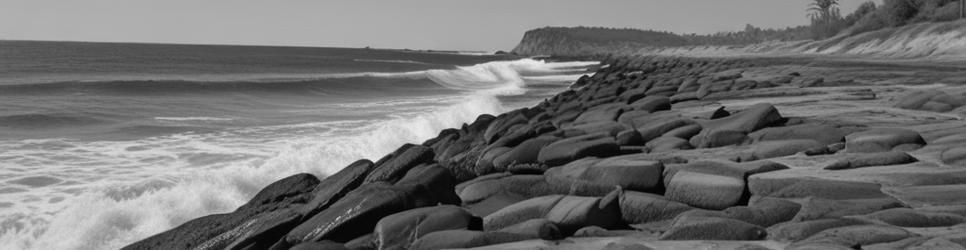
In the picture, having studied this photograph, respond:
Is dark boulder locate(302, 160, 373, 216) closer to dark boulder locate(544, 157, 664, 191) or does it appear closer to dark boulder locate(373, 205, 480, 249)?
dark boulder locate(373, 205, 480, 249)

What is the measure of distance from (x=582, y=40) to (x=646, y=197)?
161 meters

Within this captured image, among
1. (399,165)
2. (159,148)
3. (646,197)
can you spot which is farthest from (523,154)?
(159,148)

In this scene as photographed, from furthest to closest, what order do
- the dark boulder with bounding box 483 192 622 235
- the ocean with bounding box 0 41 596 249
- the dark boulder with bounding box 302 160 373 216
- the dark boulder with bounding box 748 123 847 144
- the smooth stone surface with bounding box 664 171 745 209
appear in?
the ocean with bounding box 0 41 596 249, the dark boulder with bounding box 748 123 847 144, the dark boulder with bounding box 302 160 373 216, the smooth stone surface with bounding box 664 171 745 209, the dark boulder with bounding box 483 192 622 235

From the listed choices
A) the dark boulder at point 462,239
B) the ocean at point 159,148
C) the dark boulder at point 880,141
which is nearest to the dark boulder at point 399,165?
the ocean at point 159,148

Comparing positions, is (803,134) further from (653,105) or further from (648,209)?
(653,105)

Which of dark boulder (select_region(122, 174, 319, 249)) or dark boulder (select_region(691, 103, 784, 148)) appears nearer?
dark boulder (select_region(122, 174, 319, 249))

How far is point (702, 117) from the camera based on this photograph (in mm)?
9820

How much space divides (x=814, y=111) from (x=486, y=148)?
15.0 ft

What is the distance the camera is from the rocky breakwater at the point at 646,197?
4.19 meters

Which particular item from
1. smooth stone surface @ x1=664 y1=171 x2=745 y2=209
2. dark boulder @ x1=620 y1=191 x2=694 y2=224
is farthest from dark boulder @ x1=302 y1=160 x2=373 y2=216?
smooth stone surface @ x1=664 y1=171 x2=745 y2=209

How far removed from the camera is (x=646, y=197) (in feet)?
17.1

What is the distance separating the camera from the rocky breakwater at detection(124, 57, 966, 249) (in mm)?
4191

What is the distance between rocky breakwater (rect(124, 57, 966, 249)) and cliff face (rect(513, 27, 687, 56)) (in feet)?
453

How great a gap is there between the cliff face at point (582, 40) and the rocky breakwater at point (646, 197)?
453ft
